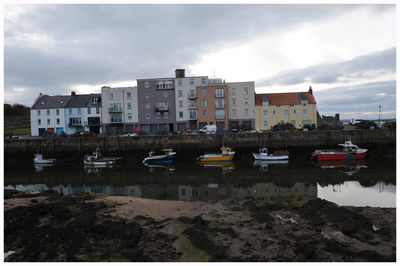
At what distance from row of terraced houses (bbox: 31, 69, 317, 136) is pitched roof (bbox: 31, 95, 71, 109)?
293 mm

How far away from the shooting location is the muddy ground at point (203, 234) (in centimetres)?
712

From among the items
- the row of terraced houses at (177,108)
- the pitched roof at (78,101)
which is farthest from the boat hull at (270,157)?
the pitched roof at (78,101)

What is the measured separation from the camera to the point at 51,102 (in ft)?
177

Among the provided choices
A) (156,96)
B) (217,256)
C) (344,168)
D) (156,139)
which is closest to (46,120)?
(156,96)

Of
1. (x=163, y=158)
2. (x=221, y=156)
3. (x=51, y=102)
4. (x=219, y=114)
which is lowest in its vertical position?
(x=163, y=158)

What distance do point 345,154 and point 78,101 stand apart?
47482 millimetres

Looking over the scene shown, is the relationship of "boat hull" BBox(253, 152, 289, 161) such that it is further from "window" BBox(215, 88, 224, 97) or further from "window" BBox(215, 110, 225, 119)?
"window" BBox(215, 88, 224, 97)

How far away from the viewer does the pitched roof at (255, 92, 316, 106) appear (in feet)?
155

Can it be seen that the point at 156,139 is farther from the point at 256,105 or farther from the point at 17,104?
the point at 17,104

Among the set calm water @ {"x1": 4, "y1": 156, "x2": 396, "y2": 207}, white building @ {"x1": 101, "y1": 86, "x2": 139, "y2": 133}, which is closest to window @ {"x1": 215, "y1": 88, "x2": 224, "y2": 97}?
white building @ {"x1": 101, "y1": 86, "x2": 139, "y2": 133}

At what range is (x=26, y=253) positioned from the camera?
7.39 metres

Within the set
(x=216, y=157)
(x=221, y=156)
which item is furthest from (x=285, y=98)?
(x=216, y=157)

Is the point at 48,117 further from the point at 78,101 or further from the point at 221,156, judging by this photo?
the point at 221,156

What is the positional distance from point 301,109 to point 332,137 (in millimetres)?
14614
